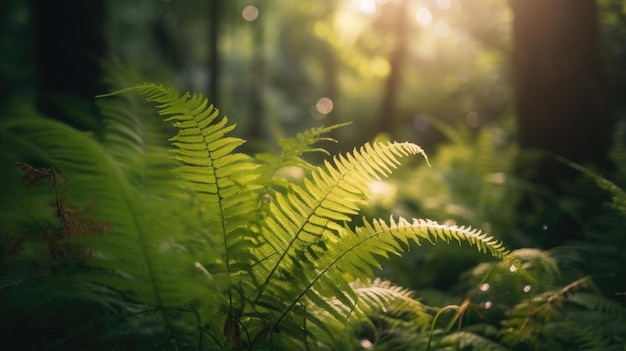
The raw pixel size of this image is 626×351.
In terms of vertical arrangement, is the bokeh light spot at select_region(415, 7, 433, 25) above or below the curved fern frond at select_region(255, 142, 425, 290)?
above

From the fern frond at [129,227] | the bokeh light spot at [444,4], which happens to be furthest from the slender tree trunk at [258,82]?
the fern frond at [129,227]

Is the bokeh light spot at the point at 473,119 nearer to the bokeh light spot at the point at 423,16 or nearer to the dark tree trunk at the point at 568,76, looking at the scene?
the bokeh light spot at the point at 423,16

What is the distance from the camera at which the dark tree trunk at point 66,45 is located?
3.78 meters

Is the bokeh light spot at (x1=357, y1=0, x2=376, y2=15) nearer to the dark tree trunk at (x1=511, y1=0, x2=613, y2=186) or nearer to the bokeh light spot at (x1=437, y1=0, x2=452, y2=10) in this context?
the bokeh light spot at (x1=437, y1=0, x2=452, y2=10)

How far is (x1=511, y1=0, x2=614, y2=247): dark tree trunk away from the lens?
361 cm

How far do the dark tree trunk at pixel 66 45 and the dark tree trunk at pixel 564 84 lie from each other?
11.9 feet

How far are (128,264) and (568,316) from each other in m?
1.88

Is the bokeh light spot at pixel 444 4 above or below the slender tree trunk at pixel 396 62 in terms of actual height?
above

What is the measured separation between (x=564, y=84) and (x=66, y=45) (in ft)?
13.6

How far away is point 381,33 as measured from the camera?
35.1ft

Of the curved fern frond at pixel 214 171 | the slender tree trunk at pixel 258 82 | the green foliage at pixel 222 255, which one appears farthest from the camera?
the slender tree trunk at pixel 258 82

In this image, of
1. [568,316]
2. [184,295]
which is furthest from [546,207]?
[184,295]

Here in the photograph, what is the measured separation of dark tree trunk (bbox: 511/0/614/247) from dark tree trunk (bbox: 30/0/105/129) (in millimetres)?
3640

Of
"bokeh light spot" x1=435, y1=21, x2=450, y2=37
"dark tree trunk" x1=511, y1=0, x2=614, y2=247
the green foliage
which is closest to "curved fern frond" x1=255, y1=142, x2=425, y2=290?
the green foliage
